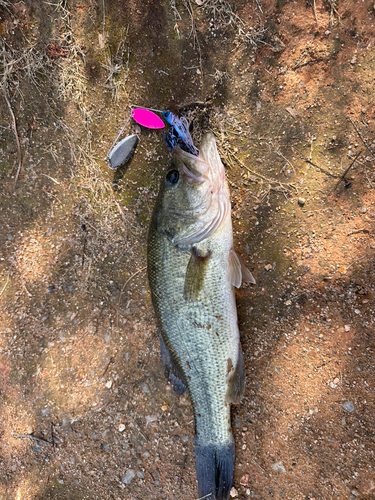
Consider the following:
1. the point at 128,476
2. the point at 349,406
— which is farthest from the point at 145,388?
the point at 349,406

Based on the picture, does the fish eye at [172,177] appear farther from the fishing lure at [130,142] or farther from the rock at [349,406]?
the rock at [349,406]

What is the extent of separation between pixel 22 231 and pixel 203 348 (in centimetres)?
238

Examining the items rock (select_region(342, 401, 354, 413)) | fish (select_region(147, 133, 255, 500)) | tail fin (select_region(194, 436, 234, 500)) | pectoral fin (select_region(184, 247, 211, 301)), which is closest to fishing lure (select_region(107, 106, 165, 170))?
fish (select_region(147, 133, 255, 500))

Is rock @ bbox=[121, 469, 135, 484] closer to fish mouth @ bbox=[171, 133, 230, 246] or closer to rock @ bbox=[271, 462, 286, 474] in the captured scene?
rock @ bbox=[271, 462, 286, 474]

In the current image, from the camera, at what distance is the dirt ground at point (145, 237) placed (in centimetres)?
260

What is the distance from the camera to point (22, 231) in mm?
3238

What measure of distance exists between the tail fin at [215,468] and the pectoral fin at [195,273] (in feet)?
4.74

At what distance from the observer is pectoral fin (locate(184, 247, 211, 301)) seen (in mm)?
2432

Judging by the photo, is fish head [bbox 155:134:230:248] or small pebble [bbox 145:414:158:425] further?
small pebble [bbox 145:414:158:425]

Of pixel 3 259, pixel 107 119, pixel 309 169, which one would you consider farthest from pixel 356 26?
pixel 3 259

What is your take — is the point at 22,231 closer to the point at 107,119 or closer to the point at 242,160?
the point at 107,119

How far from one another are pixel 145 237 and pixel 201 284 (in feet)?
3.15

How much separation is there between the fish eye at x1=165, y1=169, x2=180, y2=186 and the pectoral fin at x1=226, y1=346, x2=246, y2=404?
163cm

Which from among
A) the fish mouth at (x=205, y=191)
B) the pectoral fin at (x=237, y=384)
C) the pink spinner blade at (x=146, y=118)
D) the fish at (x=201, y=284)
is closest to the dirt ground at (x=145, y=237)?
the pink spinner blade at (x=146, y=118)
